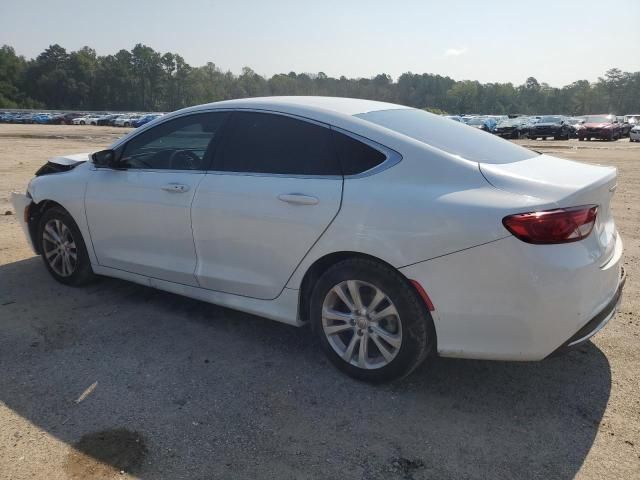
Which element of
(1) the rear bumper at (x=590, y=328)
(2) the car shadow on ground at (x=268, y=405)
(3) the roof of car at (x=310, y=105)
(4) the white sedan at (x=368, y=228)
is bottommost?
(2) the car shadow on ground at (x=268, y=405)

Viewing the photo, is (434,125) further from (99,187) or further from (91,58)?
(91,58)

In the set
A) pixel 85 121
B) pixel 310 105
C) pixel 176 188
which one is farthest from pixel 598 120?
pixel 85 121

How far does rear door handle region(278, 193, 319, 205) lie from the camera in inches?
126

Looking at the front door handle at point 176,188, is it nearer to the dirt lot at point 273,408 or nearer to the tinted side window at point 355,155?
the dirt lot at point 273,408

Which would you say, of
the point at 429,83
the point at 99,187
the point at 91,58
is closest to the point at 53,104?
the point at 91,58

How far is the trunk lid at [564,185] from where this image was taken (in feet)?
9.02

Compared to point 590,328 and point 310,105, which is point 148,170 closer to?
point 310,105

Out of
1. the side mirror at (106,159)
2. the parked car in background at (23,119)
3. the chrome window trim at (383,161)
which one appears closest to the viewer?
the chrome window trim at (383,161)

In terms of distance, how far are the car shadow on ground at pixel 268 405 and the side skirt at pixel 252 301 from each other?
288mm

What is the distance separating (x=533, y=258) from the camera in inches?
103

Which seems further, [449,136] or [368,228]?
[449,136]

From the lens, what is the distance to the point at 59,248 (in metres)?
4.81

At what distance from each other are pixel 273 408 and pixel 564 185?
77.3 inches

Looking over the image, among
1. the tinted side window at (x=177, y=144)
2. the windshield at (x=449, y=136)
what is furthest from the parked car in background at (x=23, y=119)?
the windshield at (x=449, y=136)
